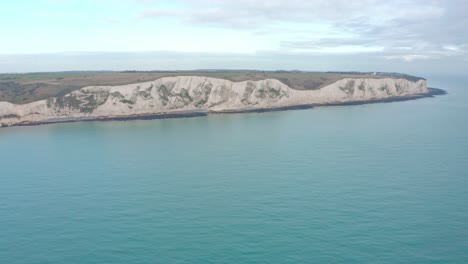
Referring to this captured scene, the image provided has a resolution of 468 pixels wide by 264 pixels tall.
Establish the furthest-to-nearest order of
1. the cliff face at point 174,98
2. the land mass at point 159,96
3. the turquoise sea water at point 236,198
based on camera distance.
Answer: the land mass at point 159,96
the cliff face at point 174,98
the turquoise sea water at point 236,198

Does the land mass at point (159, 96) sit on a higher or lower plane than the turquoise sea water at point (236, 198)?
higher

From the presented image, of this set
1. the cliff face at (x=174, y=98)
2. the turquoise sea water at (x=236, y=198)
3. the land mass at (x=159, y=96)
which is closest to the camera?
the turquoise sea water at (x=236, y=198)

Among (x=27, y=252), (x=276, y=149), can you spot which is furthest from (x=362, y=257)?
(x=276, y=149)

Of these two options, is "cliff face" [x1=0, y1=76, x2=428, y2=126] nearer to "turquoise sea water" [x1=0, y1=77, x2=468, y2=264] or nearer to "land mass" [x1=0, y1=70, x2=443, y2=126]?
"land mass" [x1=0, y1=70, x2=443, y2=126]

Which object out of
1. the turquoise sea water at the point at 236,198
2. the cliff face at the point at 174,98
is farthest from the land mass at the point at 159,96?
the turquoise sea water at the point at 236,198

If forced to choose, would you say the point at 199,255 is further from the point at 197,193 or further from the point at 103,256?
the point at 197,193

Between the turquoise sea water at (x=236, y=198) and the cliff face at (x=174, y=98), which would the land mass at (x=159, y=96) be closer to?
the cliff face at (x=174, y=98)
